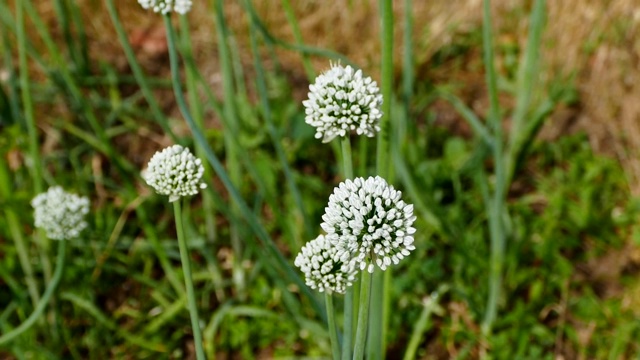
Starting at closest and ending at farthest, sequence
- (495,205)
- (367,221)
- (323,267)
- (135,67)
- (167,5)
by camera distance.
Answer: (367,221)
(323,267)
(167,5)
(135,67)
(495,205)

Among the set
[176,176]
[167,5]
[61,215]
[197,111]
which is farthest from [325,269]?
[197,111]

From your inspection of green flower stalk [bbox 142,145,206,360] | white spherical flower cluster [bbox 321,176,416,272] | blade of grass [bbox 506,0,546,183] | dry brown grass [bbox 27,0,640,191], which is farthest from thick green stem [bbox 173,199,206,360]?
dry brown grass [bbox 27,0,640,191]

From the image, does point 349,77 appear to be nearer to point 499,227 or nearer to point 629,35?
point 499,227

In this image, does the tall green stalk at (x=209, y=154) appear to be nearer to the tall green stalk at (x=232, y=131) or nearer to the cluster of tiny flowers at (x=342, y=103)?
A: the cluster of tiny flowers at (x=342, y=103)

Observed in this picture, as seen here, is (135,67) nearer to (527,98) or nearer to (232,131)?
(232,131)

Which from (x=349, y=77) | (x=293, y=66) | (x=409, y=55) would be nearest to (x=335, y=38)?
(x=293, y=66)
